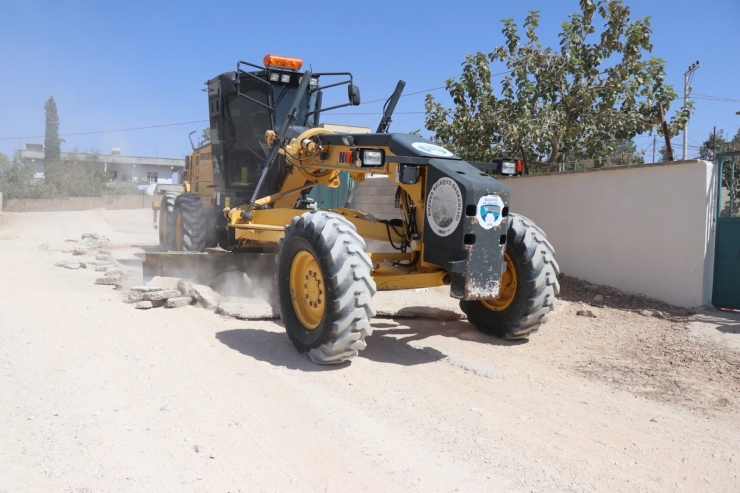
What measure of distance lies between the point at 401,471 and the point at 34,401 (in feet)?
8.52

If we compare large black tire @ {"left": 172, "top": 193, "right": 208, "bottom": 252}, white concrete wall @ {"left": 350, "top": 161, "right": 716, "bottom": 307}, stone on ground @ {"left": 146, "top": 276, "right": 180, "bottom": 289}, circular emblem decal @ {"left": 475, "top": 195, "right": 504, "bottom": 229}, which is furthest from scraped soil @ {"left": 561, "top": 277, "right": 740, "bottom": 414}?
large black tire @ {"left": 172, "top": 193, "right": 208, "bottom": 252}

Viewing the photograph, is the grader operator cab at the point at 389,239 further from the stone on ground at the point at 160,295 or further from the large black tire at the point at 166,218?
the large black tire at the point at 166,218

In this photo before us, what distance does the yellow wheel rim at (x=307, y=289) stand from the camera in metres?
5.66

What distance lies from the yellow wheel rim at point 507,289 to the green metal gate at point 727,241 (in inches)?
139

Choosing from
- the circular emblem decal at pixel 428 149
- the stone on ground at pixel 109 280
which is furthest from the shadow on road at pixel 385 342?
the stone on ground at pixel 109 280

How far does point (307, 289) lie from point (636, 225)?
5583mm

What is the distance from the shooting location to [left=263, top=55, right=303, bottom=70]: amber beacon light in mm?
8781

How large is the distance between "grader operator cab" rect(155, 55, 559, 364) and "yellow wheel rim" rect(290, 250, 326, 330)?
1 centimetres

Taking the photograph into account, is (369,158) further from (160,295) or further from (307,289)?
(160,295)

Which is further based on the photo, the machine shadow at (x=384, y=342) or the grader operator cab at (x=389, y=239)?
the machine shadow at (x=384, y=342)

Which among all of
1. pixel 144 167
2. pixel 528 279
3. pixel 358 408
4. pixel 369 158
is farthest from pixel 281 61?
pixel 144 167

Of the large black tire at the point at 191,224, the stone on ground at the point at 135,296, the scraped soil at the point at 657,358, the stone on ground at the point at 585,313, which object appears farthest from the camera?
the large black tire at the point at 191,224

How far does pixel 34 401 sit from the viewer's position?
→ 436 centimetres

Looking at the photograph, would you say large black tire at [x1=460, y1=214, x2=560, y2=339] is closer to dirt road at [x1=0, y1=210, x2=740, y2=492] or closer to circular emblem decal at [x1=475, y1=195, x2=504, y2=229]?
dirt road at [x1=0, y1=210, x2=740, y2=492]
